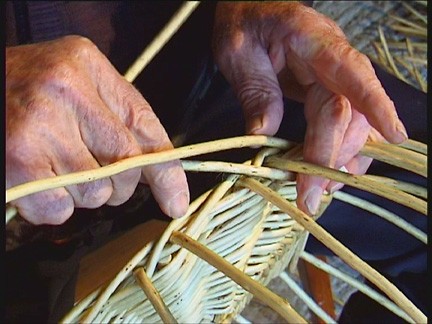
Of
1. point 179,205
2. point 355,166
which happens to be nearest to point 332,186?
point 355,166

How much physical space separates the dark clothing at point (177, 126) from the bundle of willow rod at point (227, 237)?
10 centimetres

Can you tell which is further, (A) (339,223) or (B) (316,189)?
(A) (339,223)

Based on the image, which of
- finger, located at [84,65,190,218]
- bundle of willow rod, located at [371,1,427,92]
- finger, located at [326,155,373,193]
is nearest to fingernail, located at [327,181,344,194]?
finger, located at [326,155,373,193]

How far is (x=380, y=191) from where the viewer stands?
0.45m

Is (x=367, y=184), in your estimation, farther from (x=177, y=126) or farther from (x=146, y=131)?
(x=177, y=126)

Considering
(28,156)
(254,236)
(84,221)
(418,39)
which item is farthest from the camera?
(418,39)

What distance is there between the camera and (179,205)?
1.45 ft

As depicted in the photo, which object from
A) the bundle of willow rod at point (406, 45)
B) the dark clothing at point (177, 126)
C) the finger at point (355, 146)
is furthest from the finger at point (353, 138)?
the bundle of willow rod at point (406, 45)

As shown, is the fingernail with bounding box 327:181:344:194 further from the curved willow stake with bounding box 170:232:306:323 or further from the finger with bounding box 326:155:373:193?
the curved willow stake with bounding box 170:232:306:323

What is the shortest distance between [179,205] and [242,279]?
6 centimetres

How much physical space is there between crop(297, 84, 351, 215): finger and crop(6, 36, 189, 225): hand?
0.31ft

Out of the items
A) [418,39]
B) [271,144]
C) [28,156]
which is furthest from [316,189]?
[418,39]

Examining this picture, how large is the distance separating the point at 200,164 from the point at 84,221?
0.21 m

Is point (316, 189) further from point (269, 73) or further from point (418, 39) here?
point (418, 39)
